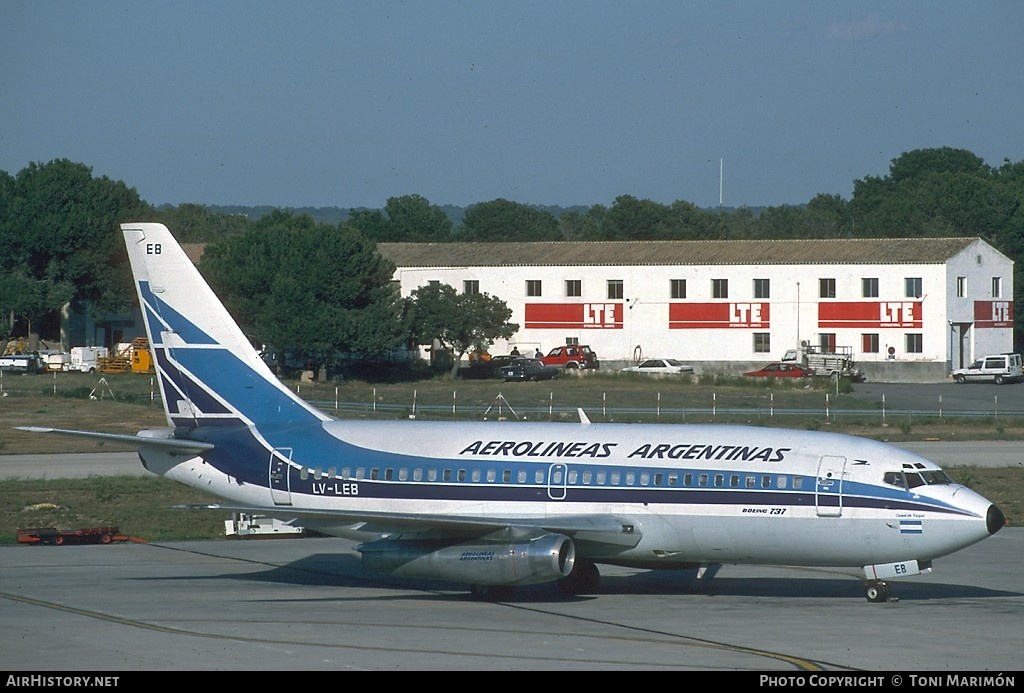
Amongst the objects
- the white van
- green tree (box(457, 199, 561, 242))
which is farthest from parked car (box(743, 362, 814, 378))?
green tree (box(457, 199, 561, 242))

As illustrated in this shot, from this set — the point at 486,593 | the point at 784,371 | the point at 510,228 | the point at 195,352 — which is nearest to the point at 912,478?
the point at 486,593

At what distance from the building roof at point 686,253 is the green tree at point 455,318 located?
21.7 ft

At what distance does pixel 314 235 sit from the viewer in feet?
323

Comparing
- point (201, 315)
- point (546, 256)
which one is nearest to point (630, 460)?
point (201, 315)

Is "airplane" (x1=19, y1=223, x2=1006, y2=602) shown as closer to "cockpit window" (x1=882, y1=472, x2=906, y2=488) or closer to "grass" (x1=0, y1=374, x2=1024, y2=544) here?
"cockpit window" (x1=882, y1=472, x2=906, y2=488)

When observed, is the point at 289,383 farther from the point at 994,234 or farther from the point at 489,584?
the point at 994,234

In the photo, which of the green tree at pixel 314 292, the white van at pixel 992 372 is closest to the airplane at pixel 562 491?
the green tree at pixel 314 292

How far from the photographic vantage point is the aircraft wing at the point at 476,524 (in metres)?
27.2

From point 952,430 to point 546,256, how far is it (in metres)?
52.2

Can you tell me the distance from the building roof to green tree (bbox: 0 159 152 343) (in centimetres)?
2365

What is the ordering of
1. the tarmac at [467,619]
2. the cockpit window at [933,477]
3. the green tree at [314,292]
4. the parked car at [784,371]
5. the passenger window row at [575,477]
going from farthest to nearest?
the green tree at [314,292] → the parked car at [784,371] → the passenger window row at [575,477] → the cockpit window at [933,477] → the tarmac at [467,619]

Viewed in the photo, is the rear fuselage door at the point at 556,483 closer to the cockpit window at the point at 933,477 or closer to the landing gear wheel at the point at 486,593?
the landing gear wheel at the point at 486,593

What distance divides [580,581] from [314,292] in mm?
69289

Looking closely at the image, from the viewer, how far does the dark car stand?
3743 inches
